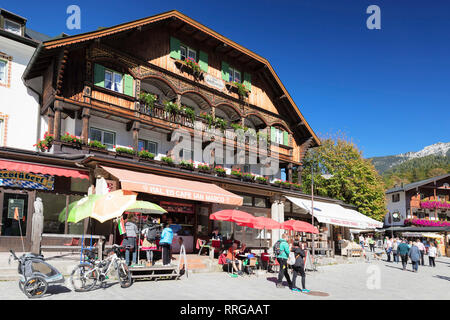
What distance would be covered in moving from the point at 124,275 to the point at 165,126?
37.5 ft

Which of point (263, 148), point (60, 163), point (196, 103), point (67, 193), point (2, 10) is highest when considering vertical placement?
point (2, 10)

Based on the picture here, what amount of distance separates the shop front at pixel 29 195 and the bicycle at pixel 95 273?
653cm

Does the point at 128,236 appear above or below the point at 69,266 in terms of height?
Result: above

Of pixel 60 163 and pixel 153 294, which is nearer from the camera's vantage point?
pixel 153 294

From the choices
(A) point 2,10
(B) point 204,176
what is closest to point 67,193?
(B) point 204,176

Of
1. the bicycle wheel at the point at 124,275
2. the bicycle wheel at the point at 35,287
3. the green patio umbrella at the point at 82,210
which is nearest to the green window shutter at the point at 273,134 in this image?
the green patio umbrella at the point at 82,210

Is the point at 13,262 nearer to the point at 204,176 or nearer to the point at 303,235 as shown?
the point at 204,176

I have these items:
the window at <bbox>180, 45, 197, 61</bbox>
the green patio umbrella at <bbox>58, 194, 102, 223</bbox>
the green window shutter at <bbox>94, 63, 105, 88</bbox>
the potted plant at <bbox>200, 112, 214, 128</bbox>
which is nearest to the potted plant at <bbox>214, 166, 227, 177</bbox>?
the potted plant at <bbox>200, 112, 214, 128</bbox>

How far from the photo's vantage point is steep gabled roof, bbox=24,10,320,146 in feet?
56.3

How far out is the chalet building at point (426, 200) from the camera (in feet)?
193

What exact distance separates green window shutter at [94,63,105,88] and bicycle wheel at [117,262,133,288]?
1096 cm
